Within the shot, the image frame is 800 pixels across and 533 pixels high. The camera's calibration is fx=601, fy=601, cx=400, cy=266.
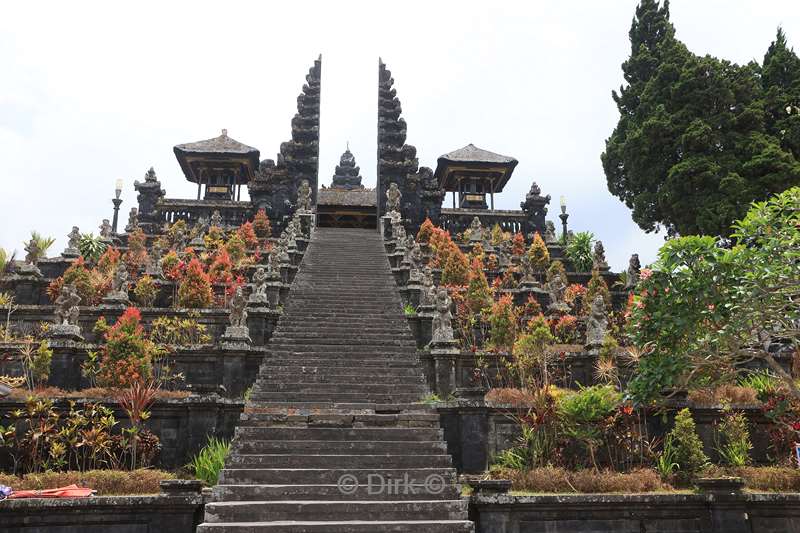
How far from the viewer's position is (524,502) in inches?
288

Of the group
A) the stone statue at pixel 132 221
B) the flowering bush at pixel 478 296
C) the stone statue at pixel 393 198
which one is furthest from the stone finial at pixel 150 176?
the flowering bush at pixel 478 296

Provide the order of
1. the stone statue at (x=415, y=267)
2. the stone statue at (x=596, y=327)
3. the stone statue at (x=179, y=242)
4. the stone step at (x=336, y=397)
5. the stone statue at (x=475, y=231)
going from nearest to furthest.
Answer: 1. the stone step at (x=336, y=397)
2. the stone statue at (x=596, y=327)
3. the stone statue at (x=415, y=267)
4. the stone statue at (x=179, y=242)
5. the stone statue at (x=475, y=231)

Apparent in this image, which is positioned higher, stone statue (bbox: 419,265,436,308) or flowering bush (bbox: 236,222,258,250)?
flowering bush (bbox: 236,222,258,250)

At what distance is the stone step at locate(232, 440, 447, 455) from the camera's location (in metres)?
8.63

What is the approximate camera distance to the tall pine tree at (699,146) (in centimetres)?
1870

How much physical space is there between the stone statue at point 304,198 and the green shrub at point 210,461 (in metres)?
16.6

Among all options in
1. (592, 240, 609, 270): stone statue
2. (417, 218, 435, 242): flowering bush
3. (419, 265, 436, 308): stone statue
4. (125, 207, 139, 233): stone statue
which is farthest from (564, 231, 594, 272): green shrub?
(125, 207, 139, 233): stone statue

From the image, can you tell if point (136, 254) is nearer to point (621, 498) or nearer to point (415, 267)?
point (415, 267)

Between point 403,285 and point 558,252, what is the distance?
9470 millimetres

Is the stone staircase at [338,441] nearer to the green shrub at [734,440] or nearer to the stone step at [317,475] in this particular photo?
the stone step at [317,475]

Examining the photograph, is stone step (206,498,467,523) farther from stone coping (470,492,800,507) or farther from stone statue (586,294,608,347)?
stone statue (586,294,608,347)

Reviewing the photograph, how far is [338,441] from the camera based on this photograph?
888 centimetres

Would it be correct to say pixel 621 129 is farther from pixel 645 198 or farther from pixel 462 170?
pixel 462 170

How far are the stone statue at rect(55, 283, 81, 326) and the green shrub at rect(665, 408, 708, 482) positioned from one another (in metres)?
10.3
